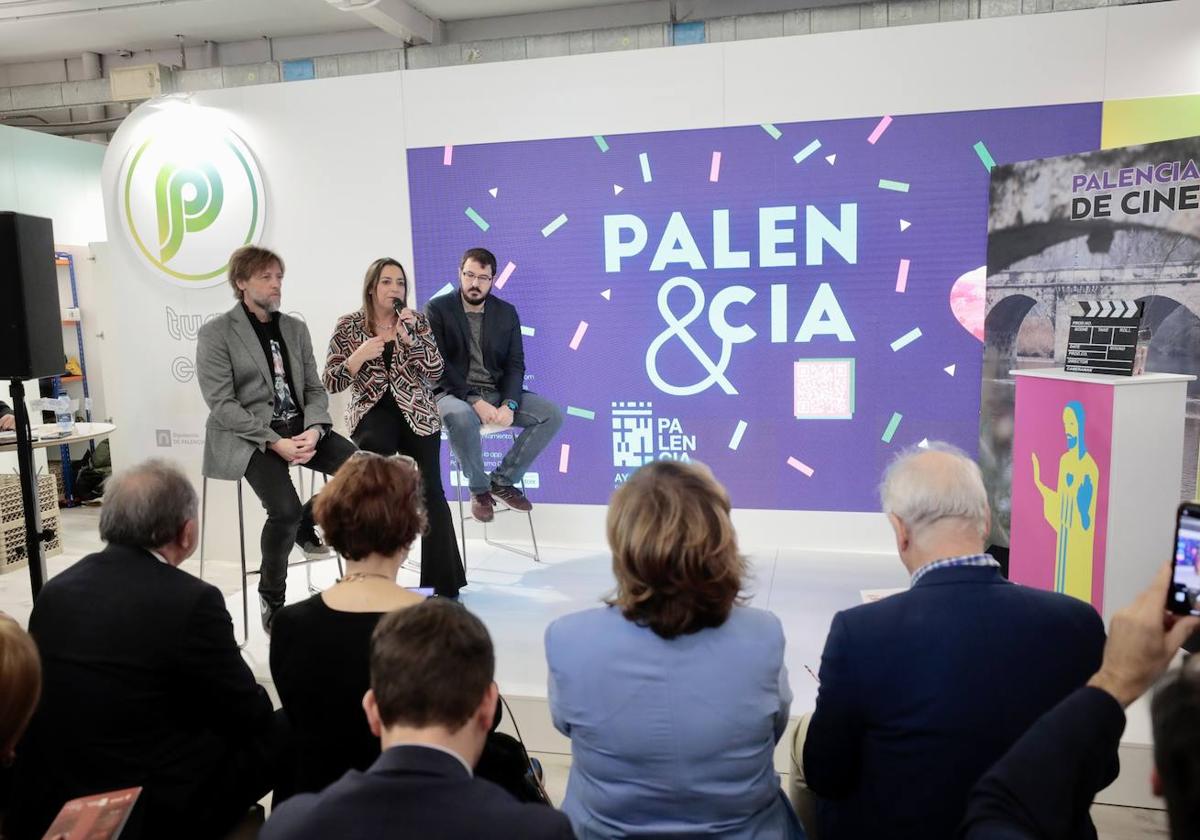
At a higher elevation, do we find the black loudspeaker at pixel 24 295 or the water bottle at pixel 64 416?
the black loudspeaker at pixel 24 295

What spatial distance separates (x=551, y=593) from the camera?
4.16 metres

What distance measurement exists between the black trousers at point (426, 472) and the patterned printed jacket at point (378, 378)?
41mm

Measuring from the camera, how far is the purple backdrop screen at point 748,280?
4.41 meters

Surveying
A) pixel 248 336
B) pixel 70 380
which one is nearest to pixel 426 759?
pixel 248 336

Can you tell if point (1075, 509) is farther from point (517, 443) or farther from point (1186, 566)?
point (517, 443)

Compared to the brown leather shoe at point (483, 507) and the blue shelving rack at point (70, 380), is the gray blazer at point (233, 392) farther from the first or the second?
the blue shelving rack at point (70, 380)

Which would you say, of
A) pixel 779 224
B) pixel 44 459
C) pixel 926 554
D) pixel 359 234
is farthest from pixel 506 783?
pixel 44 459

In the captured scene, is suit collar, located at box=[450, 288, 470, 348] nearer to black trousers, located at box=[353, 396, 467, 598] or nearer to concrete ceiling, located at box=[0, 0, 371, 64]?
black trousers, located at box=[353, 396, 467, 598]

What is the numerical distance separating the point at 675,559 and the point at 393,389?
271 cm

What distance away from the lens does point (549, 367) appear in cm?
496

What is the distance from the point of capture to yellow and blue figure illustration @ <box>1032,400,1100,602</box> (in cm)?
302

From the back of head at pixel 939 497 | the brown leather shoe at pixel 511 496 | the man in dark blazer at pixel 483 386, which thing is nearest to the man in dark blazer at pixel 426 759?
the back of head at pixel 939 497

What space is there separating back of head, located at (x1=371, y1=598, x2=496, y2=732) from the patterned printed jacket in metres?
2.81

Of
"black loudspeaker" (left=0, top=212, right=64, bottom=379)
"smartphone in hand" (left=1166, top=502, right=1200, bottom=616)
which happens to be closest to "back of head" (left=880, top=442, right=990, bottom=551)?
"smartphone in hand" (left=1166, top=502, right=1200, bottom=616)
